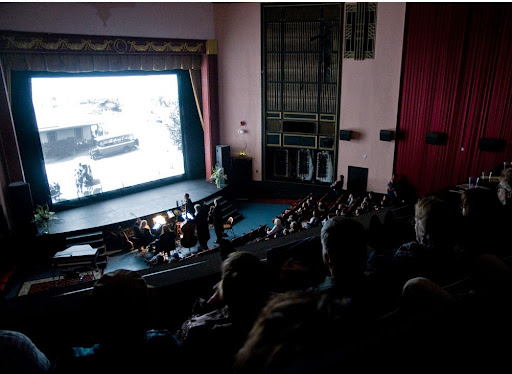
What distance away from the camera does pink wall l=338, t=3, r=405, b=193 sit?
34.4ft

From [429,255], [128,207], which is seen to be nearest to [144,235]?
[128,207]

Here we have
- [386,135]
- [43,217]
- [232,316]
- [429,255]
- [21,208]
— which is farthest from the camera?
[386,135]

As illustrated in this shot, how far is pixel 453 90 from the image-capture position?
32.4 feet

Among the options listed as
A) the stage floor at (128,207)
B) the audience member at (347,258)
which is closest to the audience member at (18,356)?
the audience member at (347,258)

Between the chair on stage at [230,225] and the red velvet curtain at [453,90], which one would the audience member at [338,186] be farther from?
the chair on stage at [230,225]

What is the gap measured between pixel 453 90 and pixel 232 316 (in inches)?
402

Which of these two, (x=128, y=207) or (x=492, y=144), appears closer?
(x=492, y=144)

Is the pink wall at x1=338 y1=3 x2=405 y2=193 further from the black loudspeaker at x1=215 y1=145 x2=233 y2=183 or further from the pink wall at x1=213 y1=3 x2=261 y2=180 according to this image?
the black loudspeaker at x1=215 y1=145 x2=233 y2=183

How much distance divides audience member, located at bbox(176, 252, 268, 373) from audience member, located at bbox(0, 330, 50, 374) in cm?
54

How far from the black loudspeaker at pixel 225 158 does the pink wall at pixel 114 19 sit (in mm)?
3460

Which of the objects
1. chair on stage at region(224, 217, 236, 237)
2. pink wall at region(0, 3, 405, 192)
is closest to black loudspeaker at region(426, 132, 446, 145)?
pink wall at region(0, 3, 405, 192)

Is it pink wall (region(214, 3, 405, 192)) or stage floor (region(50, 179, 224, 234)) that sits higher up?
pink wall (region(214, 3, 405, 192))

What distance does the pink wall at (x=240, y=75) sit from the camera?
12.0 m

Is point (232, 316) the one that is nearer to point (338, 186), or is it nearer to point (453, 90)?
point (453, 90)
